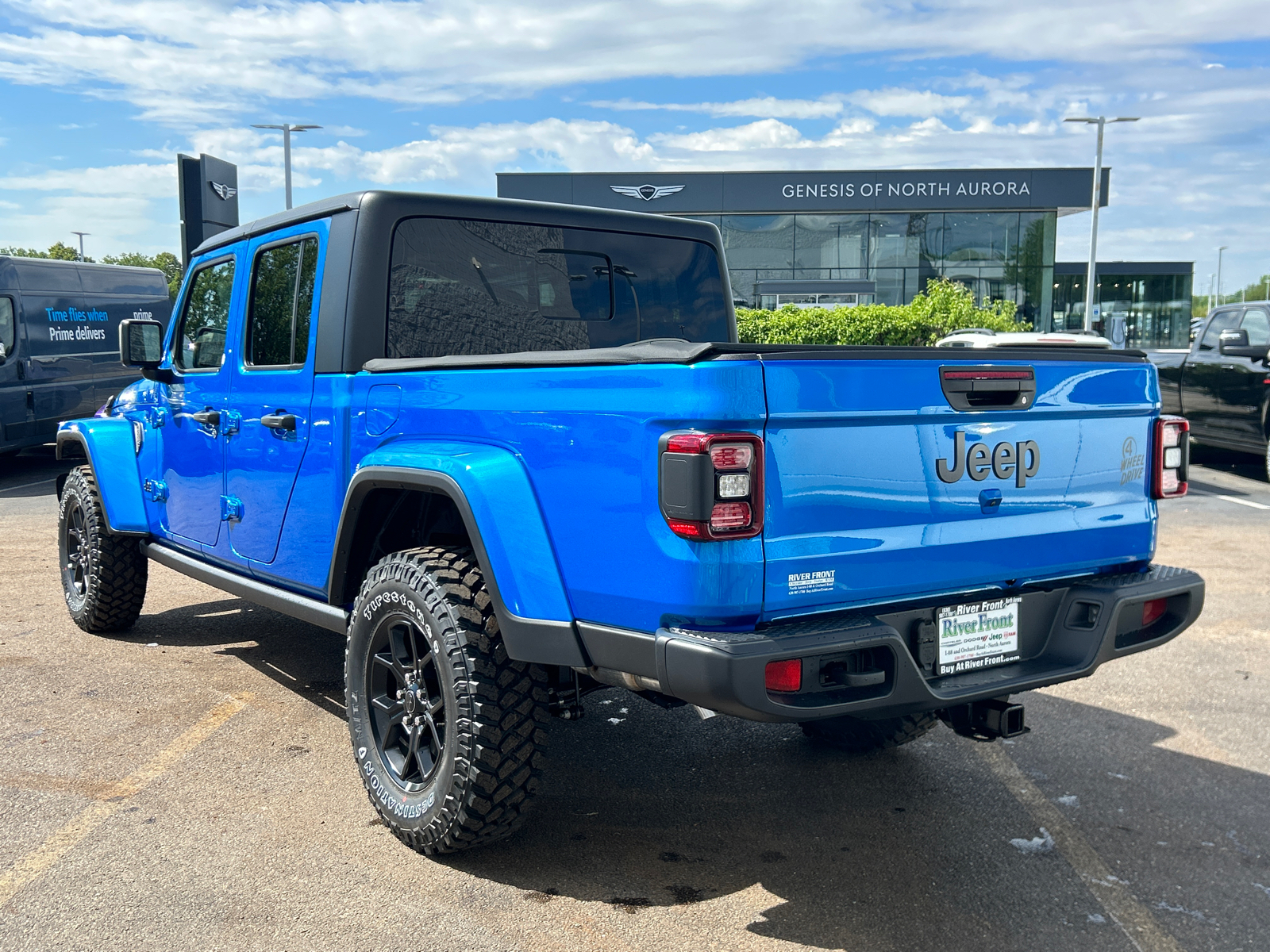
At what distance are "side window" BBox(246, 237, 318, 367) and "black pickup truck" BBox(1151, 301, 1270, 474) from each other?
1025cm

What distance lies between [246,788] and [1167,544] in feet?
24.4

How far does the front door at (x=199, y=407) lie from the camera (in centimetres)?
486

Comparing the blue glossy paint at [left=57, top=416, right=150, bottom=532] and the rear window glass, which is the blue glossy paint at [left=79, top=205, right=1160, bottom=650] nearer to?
the rear window glass

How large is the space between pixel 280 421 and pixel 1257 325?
38.4ft

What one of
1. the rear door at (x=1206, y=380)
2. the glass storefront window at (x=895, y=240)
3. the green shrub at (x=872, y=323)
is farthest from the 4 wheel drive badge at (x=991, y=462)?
the glass storefront window at (x=895, y=240)

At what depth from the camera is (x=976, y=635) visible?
10.5 ft

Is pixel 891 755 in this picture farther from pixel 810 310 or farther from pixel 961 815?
pixel 810 310

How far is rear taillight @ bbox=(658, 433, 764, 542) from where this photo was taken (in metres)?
2.67

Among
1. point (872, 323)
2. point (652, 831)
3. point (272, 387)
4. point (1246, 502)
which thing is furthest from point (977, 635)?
point (872, 323)

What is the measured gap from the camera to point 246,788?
4031 millimetres

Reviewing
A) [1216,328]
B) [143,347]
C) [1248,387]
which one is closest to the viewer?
[143,347]

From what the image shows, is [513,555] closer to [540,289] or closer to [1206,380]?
[540,289]

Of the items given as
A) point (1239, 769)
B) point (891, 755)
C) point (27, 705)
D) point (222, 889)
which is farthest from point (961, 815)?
point (27, 705)

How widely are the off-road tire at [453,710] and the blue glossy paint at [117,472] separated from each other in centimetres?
256
